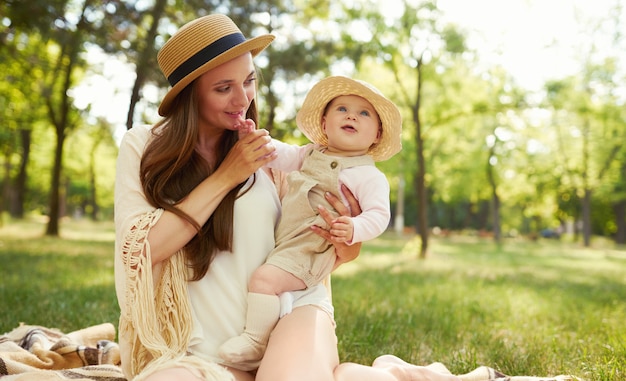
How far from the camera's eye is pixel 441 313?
554cm

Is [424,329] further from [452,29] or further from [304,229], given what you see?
[452,29]

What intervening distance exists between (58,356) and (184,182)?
69.0 inches

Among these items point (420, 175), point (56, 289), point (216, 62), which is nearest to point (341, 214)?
point (216, 62)

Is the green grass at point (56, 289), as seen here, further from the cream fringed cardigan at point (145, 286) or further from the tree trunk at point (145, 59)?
the tree trunk at point (145, 59)

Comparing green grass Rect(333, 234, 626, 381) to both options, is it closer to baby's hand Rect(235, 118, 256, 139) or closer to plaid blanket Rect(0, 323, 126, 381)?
plaid blanket Rect(0, 323, 126, 381)

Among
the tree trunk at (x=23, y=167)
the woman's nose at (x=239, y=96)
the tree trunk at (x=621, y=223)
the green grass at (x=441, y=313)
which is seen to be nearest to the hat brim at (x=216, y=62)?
the woman's nose at (x=239, y=96)

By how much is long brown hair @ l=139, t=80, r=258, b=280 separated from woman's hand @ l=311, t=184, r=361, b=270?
0.41 meters

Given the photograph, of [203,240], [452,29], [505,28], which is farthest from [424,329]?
[505,28]

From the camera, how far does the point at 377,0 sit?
550 inches

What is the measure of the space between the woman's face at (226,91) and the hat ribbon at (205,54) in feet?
0.21

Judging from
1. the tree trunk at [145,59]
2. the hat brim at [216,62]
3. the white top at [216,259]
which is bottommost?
the white top at [216,259]

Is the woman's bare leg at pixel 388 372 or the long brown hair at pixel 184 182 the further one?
the long brown hair at pixel 184 182

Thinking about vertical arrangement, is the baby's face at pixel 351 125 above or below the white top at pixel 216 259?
above

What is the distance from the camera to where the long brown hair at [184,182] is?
2.37 m
